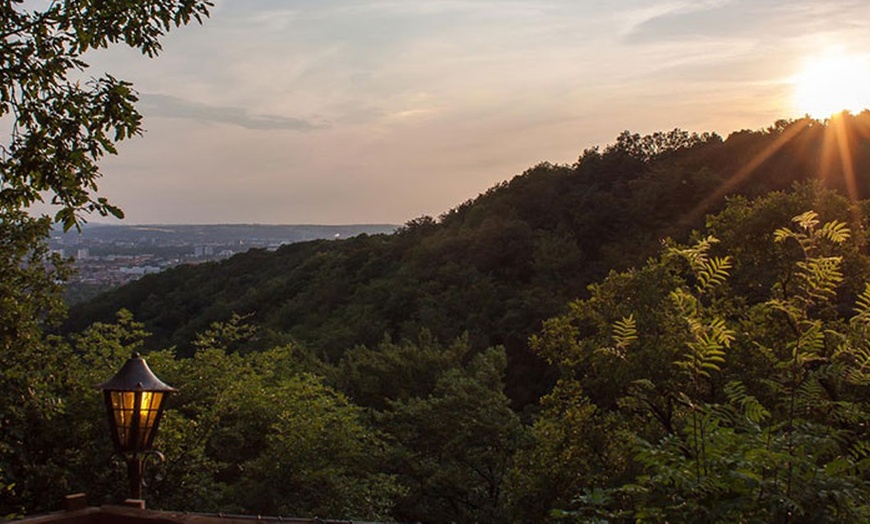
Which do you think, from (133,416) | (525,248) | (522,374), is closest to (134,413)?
(133,416)

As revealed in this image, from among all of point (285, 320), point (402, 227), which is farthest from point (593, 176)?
point (285, 320)

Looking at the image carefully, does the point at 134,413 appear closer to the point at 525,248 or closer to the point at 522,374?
the point at 522,374

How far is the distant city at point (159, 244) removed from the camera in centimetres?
4950

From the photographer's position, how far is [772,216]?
30.2ft

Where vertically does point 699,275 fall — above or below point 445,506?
above

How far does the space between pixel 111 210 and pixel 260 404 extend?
20.1 feet

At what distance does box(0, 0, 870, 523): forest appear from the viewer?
271 centimetres

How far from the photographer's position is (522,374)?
18922mm

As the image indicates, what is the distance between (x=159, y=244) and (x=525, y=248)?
56.2 m

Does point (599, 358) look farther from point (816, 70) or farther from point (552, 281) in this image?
point (552, 281)

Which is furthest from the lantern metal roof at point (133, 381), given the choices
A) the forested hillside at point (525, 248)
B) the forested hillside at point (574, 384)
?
the forested hillside at point (525, 248)

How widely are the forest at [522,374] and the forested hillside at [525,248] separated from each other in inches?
6.0

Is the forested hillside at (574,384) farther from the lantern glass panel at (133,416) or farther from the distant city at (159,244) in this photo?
the distant city at (159,244)

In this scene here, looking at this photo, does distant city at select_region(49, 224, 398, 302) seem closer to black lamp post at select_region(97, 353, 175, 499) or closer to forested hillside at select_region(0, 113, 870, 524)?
forested hillside at select_region(0, 113, 870, 524)
